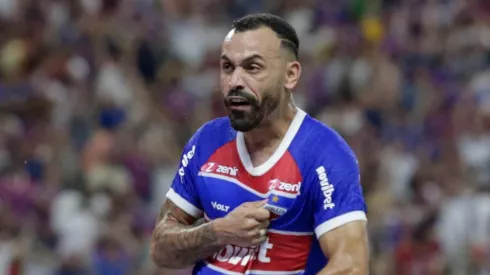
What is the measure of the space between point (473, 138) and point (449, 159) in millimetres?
629

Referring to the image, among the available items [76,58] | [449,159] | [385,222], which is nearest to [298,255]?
[385,222]

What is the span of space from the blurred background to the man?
4.10 meters

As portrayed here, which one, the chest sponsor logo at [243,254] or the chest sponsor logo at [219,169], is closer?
the chest sponsor logo at [243,254]

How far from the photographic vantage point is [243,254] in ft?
16.1

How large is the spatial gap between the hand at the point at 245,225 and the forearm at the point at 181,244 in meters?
0.08

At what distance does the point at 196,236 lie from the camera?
4977mm

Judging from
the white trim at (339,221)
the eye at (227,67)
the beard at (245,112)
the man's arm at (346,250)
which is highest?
the eye at (227,67)

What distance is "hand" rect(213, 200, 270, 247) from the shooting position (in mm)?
4746

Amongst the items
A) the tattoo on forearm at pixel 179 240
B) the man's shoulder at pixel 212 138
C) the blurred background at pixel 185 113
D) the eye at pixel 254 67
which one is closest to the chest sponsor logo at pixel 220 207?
the tattoo on forearm at pixel 179 240

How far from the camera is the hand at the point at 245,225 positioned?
475 centimetres

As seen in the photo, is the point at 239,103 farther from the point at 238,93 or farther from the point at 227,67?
the point at 227,67

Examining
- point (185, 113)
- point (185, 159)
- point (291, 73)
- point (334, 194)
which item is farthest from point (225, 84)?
point (185, 113)

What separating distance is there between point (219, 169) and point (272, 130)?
0.97 feet

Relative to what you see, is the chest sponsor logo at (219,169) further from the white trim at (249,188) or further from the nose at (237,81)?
the nose at (237,81)
